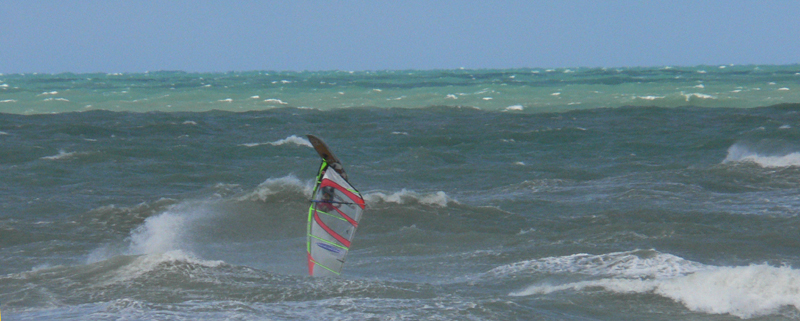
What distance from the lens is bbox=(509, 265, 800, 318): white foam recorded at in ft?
25.1

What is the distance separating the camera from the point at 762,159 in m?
18.5

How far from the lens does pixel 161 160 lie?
2086cm

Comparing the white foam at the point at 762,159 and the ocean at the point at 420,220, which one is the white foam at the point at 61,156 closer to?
the ocean at the point at 420,220

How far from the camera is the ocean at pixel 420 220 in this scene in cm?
779

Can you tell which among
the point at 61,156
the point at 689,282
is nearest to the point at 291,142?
the point at 61,156

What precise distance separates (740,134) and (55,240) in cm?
1928

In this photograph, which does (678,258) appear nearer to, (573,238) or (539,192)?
(573,238)

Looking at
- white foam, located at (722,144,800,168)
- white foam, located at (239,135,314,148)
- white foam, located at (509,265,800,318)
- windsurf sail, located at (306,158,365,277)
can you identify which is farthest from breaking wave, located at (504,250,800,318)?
white foam, located at (239,135,314,148)

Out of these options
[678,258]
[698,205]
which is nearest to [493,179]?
[698,205]

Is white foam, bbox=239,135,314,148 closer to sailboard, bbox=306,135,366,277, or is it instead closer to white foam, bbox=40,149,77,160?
white foam, bbox=40,149,77,160

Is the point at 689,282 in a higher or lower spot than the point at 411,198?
higher

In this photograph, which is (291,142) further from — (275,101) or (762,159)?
(275,101)

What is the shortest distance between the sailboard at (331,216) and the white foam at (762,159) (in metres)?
12.5

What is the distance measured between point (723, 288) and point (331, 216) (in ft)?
12.3
